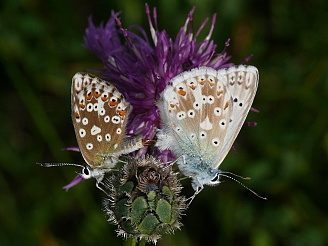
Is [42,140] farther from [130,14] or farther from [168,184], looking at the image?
[168,184]

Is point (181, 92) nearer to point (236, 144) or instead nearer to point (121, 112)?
point (121, 112)

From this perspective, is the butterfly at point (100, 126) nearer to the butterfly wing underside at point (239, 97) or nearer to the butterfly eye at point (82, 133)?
the butterfly eye at point (82, 133)

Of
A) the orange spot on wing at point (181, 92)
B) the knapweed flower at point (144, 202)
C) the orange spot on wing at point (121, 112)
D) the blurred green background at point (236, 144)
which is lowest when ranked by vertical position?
the blurred green background at point (236, 144)

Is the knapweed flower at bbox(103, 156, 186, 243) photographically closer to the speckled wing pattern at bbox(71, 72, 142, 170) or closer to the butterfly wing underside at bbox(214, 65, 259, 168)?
the speckled wing pattern at bbox(71, 72, 142, 170)

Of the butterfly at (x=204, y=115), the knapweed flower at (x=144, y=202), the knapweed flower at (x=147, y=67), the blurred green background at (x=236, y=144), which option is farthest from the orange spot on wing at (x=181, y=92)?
the blurred green background at (x=236, y=144)

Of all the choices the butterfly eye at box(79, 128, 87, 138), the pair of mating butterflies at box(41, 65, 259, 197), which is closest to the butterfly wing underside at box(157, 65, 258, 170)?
the pair of mating butterflies at box(41, 65, 259, 197)

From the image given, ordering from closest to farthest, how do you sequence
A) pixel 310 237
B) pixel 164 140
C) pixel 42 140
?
pixel 164 140
pixel 310 237
pixel 42 140

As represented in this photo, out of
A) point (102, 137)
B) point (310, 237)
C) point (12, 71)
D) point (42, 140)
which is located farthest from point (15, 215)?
point (310, 237)
